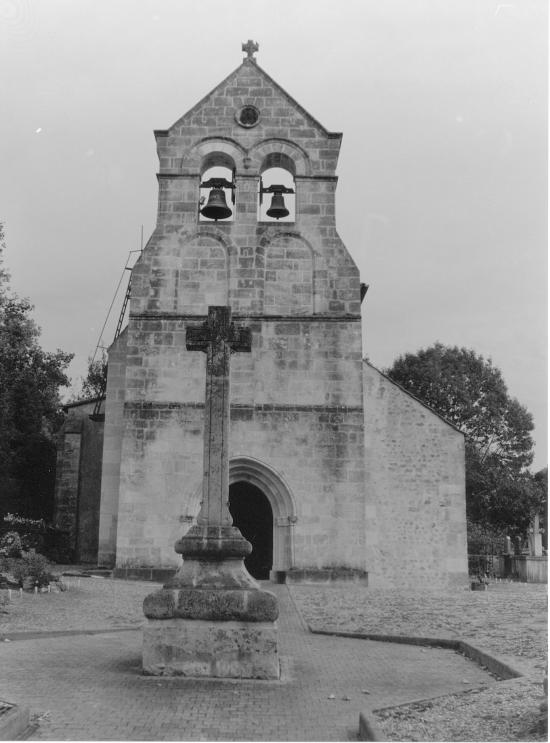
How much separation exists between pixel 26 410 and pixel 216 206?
13547 mm

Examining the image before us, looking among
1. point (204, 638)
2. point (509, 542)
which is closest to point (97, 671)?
point (204, 638)

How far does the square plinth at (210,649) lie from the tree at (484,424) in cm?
3038

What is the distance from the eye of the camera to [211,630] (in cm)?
748

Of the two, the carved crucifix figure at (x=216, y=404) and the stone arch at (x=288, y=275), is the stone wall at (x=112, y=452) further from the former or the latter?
the carved crucifix figure at (x=216, y=404)

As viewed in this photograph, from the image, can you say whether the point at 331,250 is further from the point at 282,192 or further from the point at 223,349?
the point at 223,349

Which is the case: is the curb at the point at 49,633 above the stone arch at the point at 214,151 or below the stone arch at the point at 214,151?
below

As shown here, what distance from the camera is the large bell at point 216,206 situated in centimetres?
1847

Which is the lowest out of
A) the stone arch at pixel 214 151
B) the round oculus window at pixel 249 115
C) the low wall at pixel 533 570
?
the low wall at pixel 533 570

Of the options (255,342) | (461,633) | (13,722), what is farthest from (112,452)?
(13,722)

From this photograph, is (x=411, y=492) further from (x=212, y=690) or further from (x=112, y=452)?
(x=212, y=690)

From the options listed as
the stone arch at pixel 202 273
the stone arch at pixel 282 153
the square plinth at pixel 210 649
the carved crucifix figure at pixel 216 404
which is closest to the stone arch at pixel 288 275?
the stone arch at pixel 202 273

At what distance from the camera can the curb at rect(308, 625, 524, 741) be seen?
5.38m

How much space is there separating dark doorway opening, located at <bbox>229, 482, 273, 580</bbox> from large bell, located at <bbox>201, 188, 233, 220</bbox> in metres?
6.96

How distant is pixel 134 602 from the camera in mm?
13305
